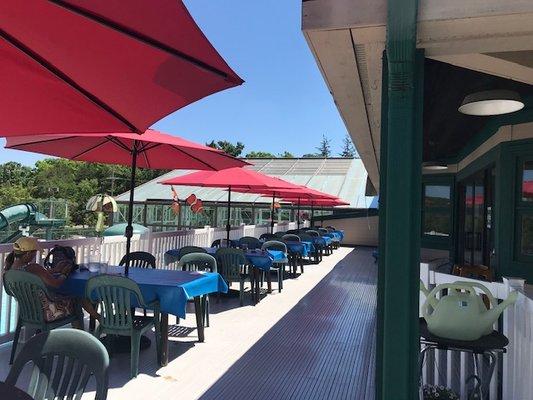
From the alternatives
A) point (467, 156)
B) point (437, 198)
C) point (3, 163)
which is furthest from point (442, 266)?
point (3, 163)

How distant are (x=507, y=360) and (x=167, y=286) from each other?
9.79 ft

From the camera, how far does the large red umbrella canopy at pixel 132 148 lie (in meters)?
4.77

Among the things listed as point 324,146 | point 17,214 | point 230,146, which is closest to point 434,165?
point 17,214

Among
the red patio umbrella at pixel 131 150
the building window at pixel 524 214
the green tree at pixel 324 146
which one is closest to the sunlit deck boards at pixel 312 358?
the red patio umbrella at pixel 131 150

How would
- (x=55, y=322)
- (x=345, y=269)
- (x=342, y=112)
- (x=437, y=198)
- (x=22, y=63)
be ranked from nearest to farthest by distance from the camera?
(x=22, y=63) → (x=342, y=112) → (x=55, y=322) → (x=437, y=198) → (x=345, y=269)

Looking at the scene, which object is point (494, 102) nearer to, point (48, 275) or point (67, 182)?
point (48, 275)

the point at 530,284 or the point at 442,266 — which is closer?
the point at 530,284

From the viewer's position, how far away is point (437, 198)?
9172 mm

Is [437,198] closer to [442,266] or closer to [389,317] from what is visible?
[442,266]

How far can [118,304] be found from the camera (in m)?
3.99

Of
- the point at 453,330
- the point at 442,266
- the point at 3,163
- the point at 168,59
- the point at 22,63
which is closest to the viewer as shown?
the point at 168,59

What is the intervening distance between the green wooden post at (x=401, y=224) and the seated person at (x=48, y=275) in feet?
10.4

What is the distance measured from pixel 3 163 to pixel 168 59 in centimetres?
6585

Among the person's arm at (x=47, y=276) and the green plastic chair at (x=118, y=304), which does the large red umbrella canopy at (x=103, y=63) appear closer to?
the green plastic chair at (x=118, y=304)
